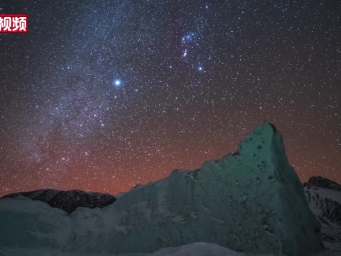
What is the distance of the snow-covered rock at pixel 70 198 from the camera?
28719 mm

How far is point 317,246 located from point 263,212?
4.03 m

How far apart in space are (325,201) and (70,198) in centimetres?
7346

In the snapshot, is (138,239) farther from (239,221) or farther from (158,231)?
(239,221)

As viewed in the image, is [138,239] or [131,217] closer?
[138,239]

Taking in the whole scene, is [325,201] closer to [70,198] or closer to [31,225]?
[70,198]

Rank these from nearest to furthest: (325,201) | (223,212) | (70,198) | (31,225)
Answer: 1. (223,212)
2. (31,225)
3. (70,198)
4. (325,201)

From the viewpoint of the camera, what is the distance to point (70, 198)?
29.6m

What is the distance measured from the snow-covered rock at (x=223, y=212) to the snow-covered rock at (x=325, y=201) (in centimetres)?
5602

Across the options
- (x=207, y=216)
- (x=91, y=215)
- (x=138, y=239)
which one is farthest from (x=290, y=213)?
(x=91, y=215)

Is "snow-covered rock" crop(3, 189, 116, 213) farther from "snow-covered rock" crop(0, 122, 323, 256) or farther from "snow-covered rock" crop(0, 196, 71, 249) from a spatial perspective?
"snow-covered rock" crop(0, 122, 323, 256)

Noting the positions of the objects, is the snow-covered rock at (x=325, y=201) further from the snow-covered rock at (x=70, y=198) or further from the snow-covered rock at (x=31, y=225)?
the snow-covered rock at (x=31, y=225)

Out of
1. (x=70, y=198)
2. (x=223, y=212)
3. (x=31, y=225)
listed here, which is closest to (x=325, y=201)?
(x=223, y=212)

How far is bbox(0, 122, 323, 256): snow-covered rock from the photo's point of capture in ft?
52.9

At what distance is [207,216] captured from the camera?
63.4 ft
